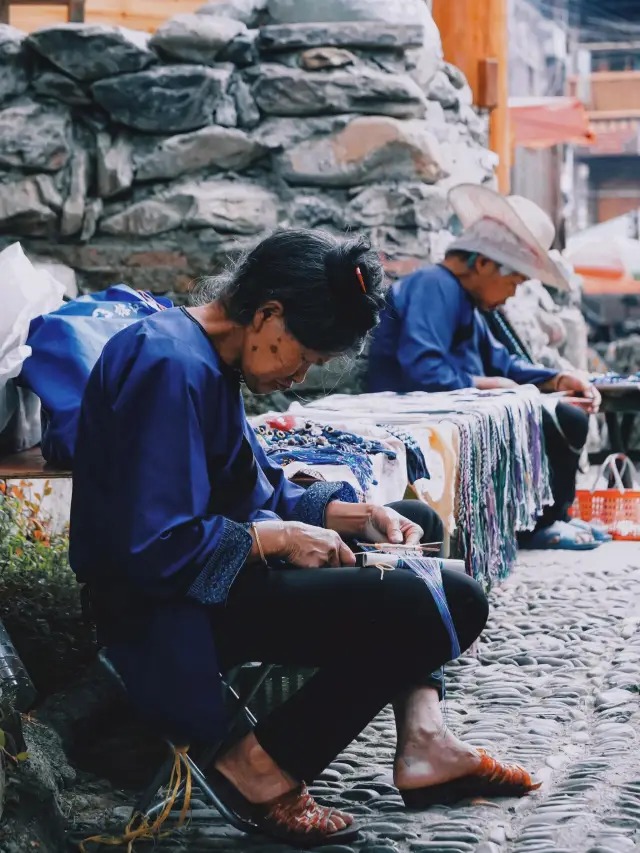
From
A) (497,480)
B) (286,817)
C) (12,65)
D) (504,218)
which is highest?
(12,65)

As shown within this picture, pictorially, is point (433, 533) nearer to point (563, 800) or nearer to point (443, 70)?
point (563, 800)

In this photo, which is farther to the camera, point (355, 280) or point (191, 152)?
point (191, 152)

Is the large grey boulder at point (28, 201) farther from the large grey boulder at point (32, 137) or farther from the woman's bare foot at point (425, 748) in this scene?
the woman's bare foot at point (425, 748)

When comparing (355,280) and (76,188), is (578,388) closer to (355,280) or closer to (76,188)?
(76,188)

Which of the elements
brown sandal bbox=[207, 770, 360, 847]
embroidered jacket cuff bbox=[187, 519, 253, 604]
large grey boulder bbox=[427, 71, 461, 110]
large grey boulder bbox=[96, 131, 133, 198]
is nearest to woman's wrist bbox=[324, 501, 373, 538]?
embroidered jacket cuff bbox=[187, 519, 253, 604]

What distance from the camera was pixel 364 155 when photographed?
22.3 ft

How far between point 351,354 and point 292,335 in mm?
190

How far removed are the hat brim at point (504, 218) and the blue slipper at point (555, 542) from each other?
1.25 m

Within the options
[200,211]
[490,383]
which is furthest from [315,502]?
[200,211]

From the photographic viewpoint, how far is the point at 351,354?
9.80ft

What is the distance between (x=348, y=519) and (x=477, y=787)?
0.70 meters

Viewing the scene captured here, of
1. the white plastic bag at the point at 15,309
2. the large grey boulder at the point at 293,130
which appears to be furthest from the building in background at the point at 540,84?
the white plastic bag at the point at 15,309

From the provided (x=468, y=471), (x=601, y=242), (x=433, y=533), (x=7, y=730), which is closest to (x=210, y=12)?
(x=468, y=471)

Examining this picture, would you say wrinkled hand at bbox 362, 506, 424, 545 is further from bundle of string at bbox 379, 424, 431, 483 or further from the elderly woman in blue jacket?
bundle of string at bbox 379, 424, 431, 483
